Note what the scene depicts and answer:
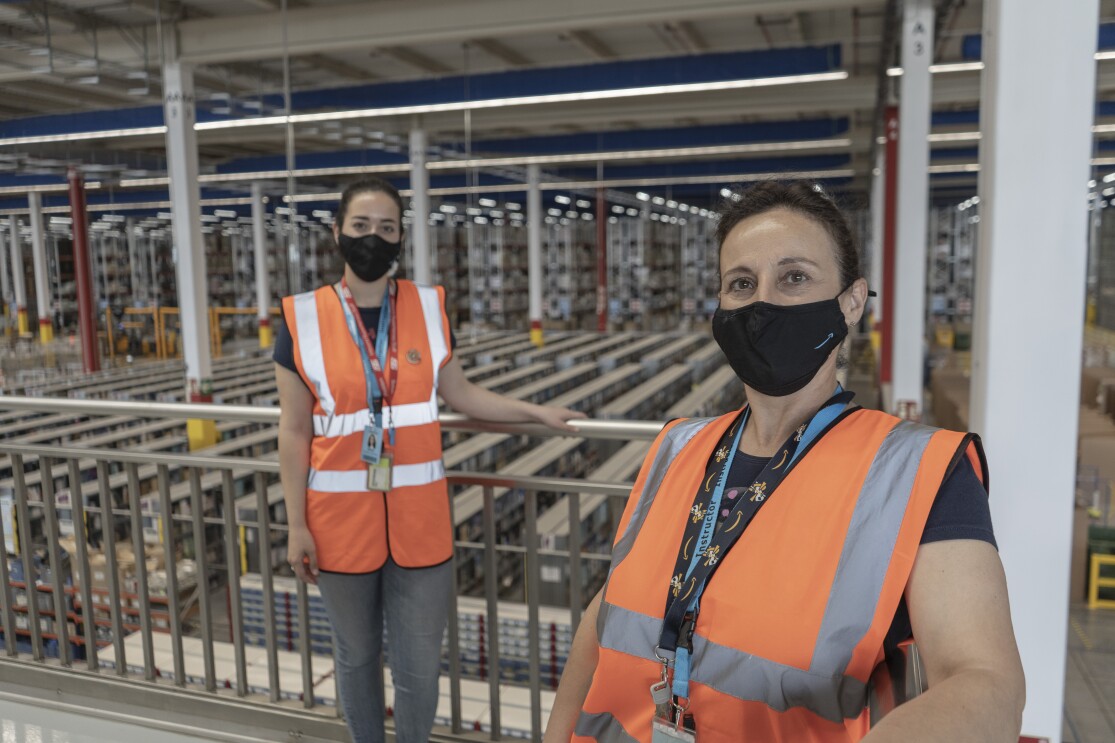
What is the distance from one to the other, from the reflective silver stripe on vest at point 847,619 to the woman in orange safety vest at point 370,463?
3.38 feet

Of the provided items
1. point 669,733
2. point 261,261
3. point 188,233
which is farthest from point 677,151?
point 669,733

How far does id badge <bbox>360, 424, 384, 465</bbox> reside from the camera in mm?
1830

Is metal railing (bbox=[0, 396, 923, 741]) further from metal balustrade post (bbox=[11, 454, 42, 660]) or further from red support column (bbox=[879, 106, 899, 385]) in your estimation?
red support column (bbox=[879, 106, 899, 385])

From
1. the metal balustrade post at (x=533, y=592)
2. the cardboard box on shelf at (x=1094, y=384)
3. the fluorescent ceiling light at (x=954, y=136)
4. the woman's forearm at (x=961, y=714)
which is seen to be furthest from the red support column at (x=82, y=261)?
the fluorescent ceiling light at (x=954, y=136)

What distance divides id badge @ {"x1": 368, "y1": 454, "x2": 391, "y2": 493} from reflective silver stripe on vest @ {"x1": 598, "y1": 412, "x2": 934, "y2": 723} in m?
1.02

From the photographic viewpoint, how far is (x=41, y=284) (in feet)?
21.7

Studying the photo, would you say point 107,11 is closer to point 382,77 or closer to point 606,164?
point 382,77

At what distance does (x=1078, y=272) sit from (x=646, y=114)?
10.8 meters

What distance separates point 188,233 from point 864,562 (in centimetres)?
880

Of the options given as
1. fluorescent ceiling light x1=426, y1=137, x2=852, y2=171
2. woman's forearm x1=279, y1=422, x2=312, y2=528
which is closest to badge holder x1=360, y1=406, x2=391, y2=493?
woman's forearm x1=279, y1=422, x2=312, y2=528

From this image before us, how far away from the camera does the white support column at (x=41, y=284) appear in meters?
6.11

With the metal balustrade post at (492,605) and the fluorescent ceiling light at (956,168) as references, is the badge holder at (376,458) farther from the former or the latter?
the fluorescent ceiling light at (956,168)

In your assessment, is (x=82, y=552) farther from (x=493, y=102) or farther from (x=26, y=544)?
(x=493, y=102)

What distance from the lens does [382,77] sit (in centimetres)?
1062
